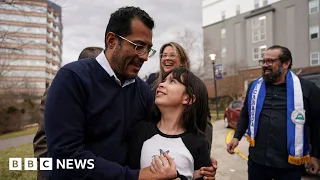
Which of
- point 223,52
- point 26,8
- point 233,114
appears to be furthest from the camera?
point 223,52

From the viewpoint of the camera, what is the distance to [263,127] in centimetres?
341

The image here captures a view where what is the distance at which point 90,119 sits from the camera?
5.38ft

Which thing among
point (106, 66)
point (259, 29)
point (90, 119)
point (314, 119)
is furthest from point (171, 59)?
point (259, 29)

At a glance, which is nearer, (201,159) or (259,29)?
(201,159)

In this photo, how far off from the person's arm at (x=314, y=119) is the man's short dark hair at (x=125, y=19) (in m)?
2.44

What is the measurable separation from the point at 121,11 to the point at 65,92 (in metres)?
0.70

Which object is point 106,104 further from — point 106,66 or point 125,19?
point 125,19

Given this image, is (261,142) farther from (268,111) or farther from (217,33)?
(217,33)

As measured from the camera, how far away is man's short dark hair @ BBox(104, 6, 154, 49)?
6.01ft

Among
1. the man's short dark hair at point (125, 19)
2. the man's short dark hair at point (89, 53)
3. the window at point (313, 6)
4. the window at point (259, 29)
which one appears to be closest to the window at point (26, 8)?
the man's short dark hair at point (89, 53)

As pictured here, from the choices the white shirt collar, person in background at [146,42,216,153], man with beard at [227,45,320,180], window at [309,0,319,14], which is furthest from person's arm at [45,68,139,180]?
window at [309,0,319,14]

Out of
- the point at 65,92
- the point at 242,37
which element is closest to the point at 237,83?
the point at 242,37

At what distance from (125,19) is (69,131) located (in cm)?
83

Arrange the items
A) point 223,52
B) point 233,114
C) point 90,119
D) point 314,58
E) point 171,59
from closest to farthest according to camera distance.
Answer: point 90,119 → point 171,59 → point 233,114 → point 314,58 → point 223,52
